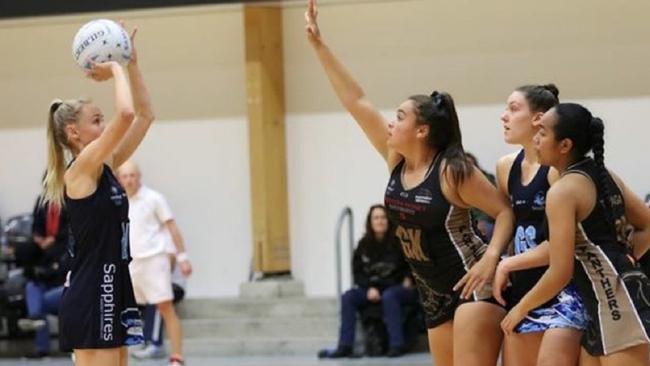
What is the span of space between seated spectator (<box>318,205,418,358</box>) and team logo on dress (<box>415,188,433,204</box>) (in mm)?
5277

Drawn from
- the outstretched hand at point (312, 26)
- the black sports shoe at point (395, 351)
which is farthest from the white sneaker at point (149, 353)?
the outstretched hand at point (312, 26)

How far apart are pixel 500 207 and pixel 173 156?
7.51 meters

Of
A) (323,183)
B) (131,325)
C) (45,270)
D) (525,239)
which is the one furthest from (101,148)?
(323,183)

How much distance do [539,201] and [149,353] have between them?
6547mm

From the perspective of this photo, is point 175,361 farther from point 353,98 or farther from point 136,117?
point 353,98

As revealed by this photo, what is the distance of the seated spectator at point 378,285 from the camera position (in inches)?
396

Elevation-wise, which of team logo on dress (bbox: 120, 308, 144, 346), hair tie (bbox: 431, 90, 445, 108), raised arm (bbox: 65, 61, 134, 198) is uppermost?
hair tie (bbox: 431, 90, 445, 108)

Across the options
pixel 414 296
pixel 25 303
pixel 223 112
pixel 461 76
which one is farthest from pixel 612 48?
pixel 25 303

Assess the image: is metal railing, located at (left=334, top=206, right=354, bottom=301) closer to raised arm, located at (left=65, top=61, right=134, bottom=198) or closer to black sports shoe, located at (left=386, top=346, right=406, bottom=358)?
black sports shoe, located at (left=386, top=346, right=406, bottom=358)

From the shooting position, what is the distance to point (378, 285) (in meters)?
10.2

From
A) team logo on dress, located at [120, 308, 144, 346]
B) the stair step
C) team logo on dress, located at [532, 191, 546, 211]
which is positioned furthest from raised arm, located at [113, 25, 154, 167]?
the stair step

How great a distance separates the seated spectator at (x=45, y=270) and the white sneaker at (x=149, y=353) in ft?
2.83

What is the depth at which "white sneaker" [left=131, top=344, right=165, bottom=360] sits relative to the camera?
35.1ft

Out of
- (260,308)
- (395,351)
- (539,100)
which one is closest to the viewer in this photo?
(539,100)
